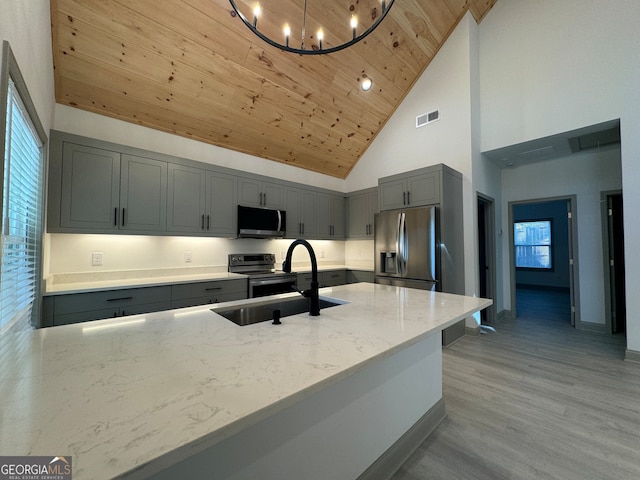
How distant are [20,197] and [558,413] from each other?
413 centimetres

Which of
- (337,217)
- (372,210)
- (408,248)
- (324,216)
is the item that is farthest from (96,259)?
(372,210)

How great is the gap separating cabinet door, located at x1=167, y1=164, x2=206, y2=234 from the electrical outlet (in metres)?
0.75

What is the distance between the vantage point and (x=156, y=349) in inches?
37.5

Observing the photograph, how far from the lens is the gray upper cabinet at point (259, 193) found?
3.80 m

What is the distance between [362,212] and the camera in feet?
16.3

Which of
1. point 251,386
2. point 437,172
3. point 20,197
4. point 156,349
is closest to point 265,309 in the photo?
point 156,349

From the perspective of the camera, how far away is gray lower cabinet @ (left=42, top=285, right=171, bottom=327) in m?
2.30

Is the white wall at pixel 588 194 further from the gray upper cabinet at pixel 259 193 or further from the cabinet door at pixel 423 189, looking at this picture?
the gray upper cabinet at pixel 259 193

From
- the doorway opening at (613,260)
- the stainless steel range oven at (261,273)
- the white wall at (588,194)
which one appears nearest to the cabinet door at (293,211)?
the stainless steel range oven at (261,273)

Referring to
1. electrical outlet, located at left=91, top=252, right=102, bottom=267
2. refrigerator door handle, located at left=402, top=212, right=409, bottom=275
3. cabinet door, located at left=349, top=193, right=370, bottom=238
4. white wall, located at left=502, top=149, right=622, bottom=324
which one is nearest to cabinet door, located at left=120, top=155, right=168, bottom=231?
electrical outlet, located at left=91, top=252, right=102, bottom=267

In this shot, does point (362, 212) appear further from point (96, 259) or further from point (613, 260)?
point (96, 259)

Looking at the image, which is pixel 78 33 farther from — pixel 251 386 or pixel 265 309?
pixel 251 386

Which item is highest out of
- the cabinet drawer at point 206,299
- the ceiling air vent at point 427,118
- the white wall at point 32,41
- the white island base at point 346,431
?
the ceiling air vent at point 427,118

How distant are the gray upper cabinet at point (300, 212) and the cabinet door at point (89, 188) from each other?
2.22 m
